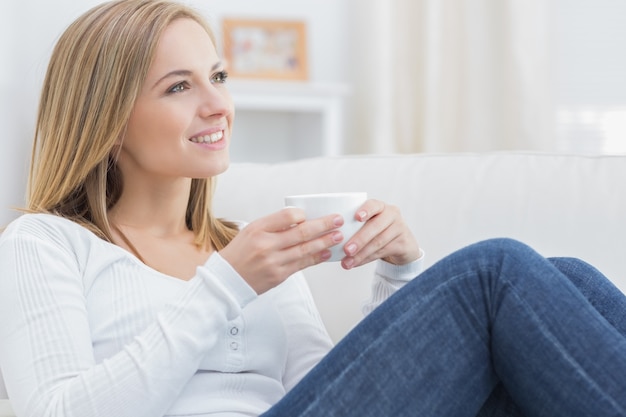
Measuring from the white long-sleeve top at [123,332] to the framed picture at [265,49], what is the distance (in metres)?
2.00

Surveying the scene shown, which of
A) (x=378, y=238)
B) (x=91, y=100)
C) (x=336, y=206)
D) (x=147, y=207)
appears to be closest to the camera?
(x=336, y=206)

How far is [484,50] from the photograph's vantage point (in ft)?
10.6

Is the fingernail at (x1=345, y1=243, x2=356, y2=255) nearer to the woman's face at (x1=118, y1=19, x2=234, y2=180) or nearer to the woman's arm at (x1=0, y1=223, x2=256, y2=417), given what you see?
the woman's arm at (x1=0, y1=223, x2=256, y2=417)

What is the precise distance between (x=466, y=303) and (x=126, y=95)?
598mm

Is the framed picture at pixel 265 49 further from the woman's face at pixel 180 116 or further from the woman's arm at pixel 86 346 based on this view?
the woman's arm at pixel 86 346

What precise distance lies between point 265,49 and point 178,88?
2.01 m

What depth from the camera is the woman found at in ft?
3.42

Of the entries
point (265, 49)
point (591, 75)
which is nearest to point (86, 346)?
point (265, 49)

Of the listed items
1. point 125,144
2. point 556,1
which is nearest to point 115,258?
point 125,144

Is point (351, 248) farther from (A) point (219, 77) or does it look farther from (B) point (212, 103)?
(A) point (219, 77)

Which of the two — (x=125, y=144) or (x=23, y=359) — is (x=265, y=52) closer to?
(x=125, y=144)

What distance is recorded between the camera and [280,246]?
3.52ft

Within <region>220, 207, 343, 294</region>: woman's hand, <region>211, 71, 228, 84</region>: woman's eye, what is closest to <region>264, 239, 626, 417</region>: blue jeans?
<region>220, 207, 343, 294</region>: woman's hand

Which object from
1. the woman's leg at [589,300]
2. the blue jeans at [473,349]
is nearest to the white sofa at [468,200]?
the woman's leg at [589,300]
